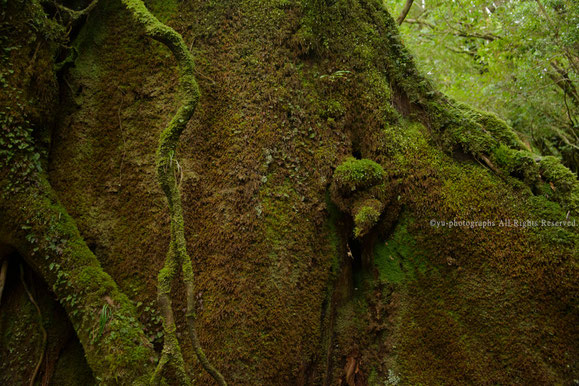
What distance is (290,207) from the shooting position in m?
2.87

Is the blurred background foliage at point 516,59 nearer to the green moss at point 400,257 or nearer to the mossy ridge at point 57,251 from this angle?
the green moss at point 400,257

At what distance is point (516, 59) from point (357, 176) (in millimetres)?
7647

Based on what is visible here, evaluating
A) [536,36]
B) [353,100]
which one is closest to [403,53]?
[353,100]

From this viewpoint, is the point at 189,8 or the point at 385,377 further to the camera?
the point at 189,8

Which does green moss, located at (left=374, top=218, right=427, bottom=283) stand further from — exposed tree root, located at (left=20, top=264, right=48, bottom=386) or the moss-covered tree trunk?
exposed tree root, located at (left=20, top=264, right=48, bottom=386)

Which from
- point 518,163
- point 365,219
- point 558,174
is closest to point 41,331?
point 365,219

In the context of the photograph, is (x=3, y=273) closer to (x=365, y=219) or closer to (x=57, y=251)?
(x=57, y=251)

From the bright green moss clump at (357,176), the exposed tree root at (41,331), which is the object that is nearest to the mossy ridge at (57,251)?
the exposed tree root at (41,331)

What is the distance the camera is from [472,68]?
1081 cm

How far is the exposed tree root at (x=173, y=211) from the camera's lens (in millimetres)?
2244

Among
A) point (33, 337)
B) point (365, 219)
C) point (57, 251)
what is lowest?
point (33, 337)

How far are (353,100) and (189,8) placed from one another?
190cm

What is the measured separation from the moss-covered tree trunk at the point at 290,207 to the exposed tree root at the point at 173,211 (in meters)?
0.20

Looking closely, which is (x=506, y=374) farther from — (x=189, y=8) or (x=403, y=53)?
(x=189, y=8)
